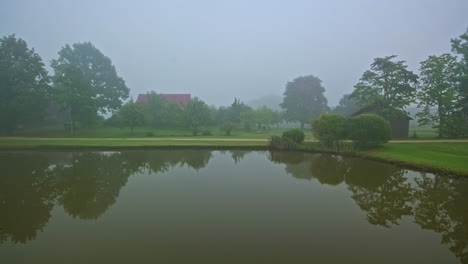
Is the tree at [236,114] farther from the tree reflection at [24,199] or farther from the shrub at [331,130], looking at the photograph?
the tree reflection at [24,199]

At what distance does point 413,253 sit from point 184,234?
5.35 meters

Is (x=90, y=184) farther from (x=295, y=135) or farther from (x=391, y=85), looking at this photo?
(x=391, y=85)

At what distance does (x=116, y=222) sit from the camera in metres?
7.04

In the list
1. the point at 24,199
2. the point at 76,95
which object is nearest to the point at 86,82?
the point at 76,95

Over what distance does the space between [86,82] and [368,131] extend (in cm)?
3513

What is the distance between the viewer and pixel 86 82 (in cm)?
3422

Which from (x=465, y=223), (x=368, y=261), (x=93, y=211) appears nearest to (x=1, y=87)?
(x=93, y=211)

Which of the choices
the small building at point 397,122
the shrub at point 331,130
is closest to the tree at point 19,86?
the shrub at point 331,130

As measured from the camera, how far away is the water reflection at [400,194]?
6.93m

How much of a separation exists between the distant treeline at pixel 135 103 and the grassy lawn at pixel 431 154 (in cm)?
862

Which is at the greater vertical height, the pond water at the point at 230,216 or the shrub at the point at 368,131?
the shrub at the point at 368,131

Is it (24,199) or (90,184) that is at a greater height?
(90,184)

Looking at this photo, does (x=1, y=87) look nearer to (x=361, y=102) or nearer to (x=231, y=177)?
(x=231, y=177)

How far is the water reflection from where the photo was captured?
693 centimetres
